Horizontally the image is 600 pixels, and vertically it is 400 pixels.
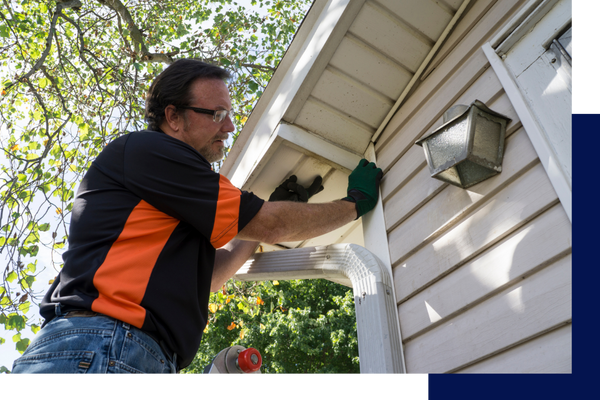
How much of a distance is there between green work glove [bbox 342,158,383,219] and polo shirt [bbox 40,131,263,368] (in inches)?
26.3

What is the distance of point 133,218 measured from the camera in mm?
1670

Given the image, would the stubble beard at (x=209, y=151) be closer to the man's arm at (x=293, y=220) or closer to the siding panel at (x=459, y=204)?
the man's arm at (x=293, y=220)

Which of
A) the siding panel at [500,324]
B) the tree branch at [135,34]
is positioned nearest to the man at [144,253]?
the siding panel at [500,324]

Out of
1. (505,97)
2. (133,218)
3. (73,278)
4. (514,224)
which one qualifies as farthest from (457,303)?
(73,278)

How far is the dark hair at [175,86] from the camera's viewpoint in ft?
7.54

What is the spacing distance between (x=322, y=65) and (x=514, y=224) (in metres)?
1.30

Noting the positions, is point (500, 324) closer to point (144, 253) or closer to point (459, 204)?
point (459, 204)

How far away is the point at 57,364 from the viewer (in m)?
1.33

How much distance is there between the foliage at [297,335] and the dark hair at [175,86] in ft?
40.3

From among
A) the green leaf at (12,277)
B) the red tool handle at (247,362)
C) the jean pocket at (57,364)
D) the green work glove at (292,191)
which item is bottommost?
the jean pocket at (57,364)

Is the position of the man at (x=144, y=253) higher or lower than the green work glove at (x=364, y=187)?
lower


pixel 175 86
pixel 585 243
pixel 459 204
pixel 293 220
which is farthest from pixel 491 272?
pixel 175 86

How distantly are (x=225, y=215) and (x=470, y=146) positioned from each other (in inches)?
37.1

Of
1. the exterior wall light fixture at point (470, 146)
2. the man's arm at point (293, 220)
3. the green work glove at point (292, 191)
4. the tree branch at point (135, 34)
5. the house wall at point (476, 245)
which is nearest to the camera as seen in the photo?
the house wall at point (476, 245)
